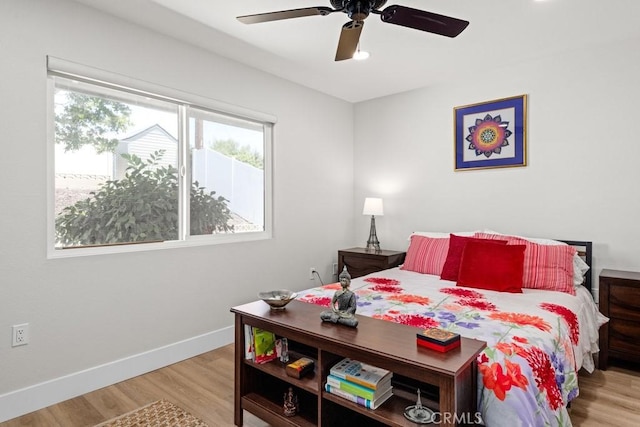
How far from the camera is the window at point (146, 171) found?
7.78 ft

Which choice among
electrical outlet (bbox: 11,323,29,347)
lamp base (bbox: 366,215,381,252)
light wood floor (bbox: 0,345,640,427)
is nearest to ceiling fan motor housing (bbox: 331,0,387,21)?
light wood floor (bbox: 0,345,640,427)

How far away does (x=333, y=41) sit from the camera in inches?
111

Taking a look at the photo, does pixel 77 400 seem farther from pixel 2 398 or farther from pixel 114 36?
pixel 114 36

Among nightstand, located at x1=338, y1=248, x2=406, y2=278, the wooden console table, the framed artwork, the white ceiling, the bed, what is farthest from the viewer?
nightstand, located at x1=338, y1=248, x2=406, y2=278

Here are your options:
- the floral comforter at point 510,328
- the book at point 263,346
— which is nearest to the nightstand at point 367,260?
the floral comforter at point 510,328

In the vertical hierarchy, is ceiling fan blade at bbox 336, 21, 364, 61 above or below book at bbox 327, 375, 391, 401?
above

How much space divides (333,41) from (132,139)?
1.69 metres

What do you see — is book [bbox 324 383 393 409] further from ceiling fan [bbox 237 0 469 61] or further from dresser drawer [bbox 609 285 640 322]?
dresser drawer [bbox 609 285 640 322]

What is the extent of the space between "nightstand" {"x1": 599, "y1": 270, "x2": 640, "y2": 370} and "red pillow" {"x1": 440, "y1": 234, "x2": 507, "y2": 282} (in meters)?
0.77

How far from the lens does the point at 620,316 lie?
2586mm

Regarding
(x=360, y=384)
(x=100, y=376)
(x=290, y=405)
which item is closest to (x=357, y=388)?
(x=360, y=384)

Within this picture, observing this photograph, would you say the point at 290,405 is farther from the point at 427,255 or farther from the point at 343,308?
the point at 427,255

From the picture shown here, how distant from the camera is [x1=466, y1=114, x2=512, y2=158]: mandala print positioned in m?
3.40

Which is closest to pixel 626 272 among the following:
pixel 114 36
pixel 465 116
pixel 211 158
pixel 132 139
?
pixel 465 116
